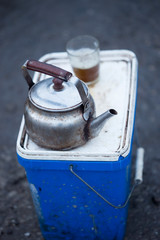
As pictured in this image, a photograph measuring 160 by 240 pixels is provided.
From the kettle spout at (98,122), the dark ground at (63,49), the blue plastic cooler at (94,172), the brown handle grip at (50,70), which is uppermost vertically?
the brown handle grip at (50,70)

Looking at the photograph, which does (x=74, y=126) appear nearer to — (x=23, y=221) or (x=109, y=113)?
(x=109, y=113)

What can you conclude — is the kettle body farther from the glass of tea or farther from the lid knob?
the glass of tea

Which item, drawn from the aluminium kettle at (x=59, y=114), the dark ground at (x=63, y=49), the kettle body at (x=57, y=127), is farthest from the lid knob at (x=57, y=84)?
the dark ground at (x=63, y=49)

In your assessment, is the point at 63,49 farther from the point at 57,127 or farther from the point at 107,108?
the point at 57,127

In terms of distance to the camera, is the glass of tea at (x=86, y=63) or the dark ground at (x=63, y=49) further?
the dark ground at (x=63, y=49)

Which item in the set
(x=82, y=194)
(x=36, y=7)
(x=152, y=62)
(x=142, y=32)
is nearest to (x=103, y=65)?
(x=82, y=194)

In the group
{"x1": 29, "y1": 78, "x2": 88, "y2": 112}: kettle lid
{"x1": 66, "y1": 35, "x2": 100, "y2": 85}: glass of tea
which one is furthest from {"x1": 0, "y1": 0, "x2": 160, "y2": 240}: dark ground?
{"x1": 29, "y1": 78, "x2": 88, "y2": 112}: kettle lid

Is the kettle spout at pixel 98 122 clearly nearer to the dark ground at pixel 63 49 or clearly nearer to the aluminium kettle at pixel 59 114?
the aluminium kettle at pixel 59 114
